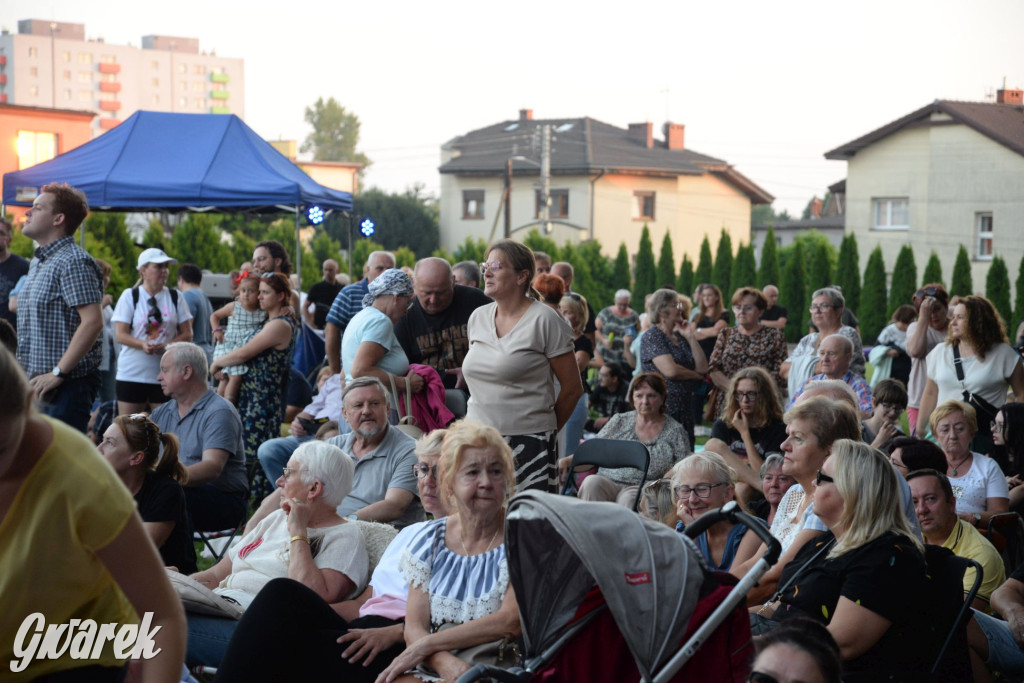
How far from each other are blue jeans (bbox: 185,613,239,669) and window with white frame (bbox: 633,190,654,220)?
40.8 metres

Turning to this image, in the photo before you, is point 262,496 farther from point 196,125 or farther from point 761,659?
point 196,125

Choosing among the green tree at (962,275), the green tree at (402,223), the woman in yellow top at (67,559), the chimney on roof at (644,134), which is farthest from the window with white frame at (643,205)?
the woman in yellow top at (67,559)

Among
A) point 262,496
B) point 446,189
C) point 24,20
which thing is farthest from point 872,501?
point 24,20

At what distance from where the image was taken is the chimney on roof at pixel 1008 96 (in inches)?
1212

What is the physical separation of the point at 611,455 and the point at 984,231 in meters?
28.4

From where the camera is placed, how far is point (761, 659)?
2.41 metres

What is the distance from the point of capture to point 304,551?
390 cm

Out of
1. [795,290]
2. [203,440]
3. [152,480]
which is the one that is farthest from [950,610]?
[795,290]

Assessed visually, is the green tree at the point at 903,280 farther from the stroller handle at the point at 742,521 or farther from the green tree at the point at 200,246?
the stroller handle at the point at 742,521

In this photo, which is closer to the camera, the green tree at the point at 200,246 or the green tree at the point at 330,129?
the green tree at the point at 200,246

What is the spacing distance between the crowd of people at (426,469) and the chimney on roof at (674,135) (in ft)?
132

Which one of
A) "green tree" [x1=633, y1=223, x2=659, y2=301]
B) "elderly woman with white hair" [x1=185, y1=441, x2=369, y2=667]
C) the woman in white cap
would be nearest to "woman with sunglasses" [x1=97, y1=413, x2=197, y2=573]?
"elderly woman with white hair" [x1=185, y1=441, x2=369, y2=667]

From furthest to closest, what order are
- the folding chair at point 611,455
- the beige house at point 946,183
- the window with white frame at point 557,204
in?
1. the window with white frame at point 557,204
2. the beige house at point 946,183
3. the folding chair at point 611,455

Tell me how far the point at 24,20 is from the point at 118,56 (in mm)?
9931
